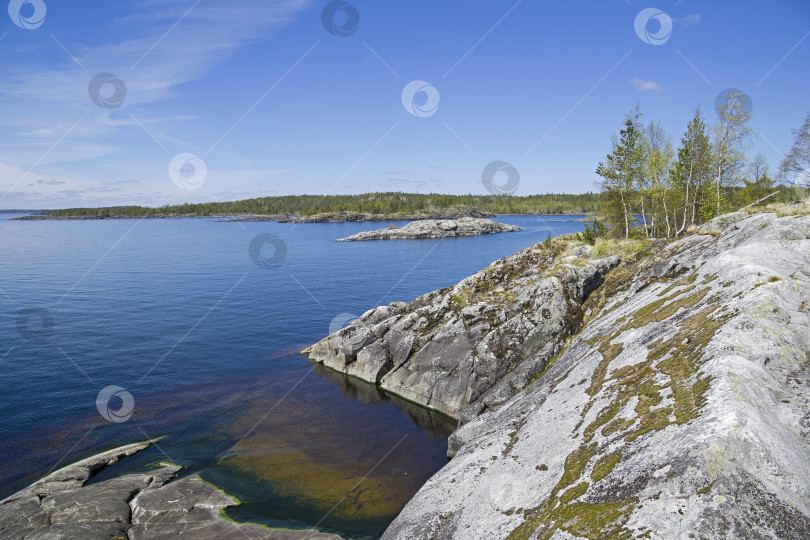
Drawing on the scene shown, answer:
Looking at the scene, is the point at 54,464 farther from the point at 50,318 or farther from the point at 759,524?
the point at 50,318

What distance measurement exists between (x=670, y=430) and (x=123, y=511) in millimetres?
22641

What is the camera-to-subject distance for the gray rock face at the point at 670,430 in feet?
25.7

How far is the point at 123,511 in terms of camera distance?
63.8 ft

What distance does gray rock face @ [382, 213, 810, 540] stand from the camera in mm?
7820

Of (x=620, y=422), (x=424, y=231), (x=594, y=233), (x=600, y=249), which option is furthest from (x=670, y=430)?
(x=424, y=231)

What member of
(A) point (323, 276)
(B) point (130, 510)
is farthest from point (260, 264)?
(B) point (130, 510)

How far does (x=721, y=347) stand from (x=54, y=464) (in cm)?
3326

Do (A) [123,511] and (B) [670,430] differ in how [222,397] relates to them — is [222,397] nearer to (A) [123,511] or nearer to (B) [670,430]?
(A) [123,511]

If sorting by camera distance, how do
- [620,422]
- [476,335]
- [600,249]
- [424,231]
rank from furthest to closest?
[424,231] → [600,249] → [476,335] → [620,422]

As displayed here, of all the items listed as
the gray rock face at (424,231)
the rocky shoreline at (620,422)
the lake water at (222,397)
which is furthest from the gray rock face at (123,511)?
the gray rock face at (424,231)

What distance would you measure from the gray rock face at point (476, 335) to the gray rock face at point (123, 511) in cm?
1416

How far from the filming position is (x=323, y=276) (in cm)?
8275

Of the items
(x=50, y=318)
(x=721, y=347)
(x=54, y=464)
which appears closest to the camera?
(x=721, y=347)

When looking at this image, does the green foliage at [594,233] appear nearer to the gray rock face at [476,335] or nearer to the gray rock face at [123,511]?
the gray rock face at [476,335]
